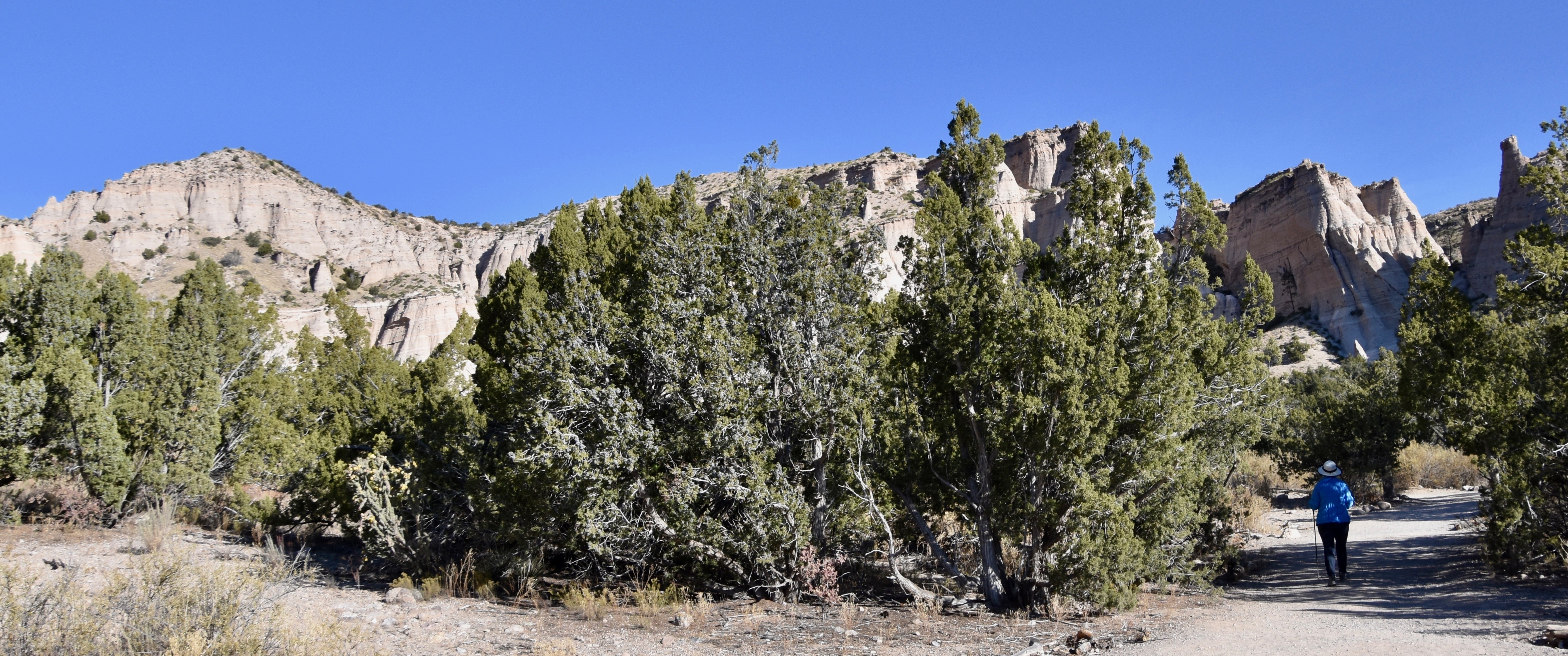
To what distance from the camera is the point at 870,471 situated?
9359 millimetres

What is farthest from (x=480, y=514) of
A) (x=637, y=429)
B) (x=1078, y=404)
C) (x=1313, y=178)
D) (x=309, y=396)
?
(x=1313, y=178)

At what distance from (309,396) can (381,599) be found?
1280 cm

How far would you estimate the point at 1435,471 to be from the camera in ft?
85.4

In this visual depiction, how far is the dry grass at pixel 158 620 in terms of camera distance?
5180mm

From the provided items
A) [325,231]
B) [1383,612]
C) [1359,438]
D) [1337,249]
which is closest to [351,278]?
[325,231]

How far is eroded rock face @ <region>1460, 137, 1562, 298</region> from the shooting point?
53.7 meters

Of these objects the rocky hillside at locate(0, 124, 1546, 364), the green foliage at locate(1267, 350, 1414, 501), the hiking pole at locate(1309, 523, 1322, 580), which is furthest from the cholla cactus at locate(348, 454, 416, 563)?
the rocky hillside at locate(0, 124, 1546, 364)

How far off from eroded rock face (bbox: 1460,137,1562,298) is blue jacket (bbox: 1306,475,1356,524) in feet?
184

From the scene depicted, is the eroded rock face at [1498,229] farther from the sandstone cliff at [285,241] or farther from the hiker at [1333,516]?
the sandstone cliff at [285,241]

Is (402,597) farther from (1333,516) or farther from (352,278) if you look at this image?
(352,278)

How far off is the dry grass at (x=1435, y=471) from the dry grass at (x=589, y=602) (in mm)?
27027

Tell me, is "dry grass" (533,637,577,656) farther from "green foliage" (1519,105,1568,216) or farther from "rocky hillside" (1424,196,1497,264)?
"rocky hillside" (1424,196,1497,264)

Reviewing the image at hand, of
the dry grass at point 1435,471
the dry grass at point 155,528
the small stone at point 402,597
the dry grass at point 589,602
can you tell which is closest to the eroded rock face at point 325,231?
the dry grass at point 1435,471

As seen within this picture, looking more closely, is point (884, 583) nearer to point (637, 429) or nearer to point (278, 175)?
point (637, 429)
